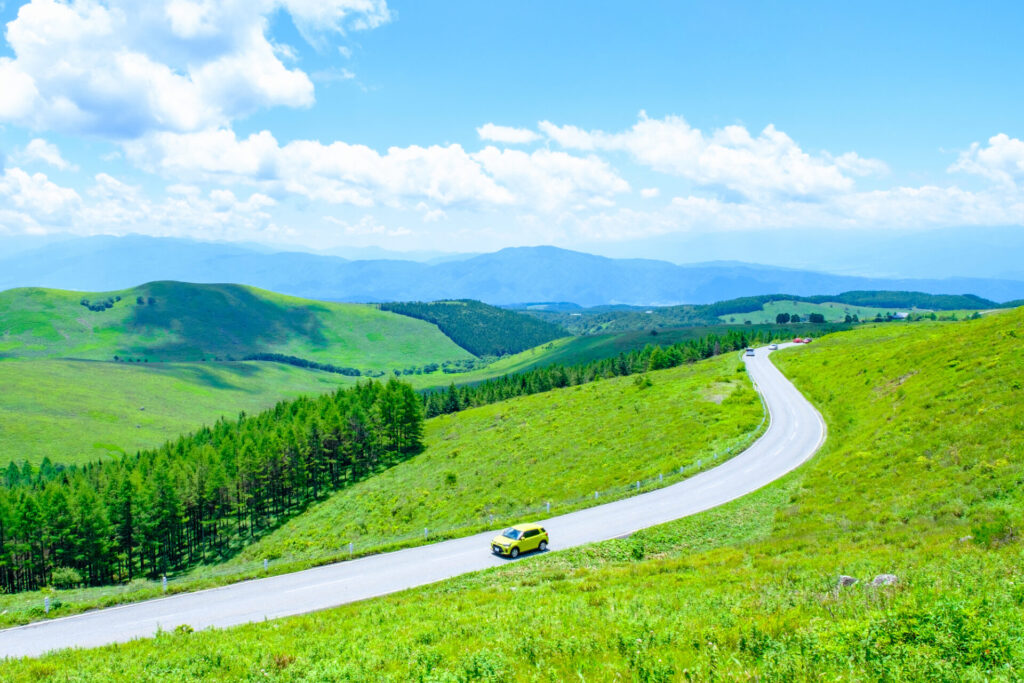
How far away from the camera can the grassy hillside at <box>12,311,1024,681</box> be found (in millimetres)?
9805

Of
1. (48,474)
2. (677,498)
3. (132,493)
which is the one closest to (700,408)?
(677,498)

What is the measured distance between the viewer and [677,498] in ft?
117

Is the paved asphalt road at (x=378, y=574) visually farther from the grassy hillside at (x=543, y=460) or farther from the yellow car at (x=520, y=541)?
the grassy hillside at (x=543, y=460)

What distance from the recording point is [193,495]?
3036 inches

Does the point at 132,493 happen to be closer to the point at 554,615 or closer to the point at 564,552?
the point at 564,552

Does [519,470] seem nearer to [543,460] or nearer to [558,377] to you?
[543,460]

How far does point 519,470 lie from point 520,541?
2583cm

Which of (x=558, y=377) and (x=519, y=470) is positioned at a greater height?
(x=558, y=377)

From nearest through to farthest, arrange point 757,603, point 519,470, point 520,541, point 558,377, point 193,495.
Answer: point 757,603 → point 520,541 → point 519,470 → point 193,495 → point 558,377

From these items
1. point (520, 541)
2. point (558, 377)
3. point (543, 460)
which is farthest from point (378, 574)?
point (558, 377)

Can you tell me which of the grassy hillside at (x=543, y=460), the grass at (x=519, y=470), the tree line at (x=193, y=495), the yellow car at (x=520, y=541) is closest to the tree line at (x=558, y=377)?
the tree line at (x=193, y=495)

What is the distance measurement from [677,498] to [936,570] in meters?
22.3

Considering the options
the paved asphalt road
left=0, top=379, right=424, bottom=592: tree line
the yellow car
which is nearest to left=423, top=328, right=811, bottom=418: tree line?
left=0, top=379, right=424, bottom=592: tree line

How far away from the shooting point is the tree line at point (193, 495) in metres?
66.1
